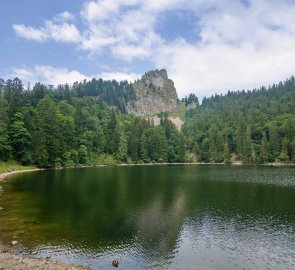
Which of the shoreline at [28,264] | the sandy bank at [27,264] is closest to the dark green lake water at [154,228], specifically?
the shoreline at [28,264]

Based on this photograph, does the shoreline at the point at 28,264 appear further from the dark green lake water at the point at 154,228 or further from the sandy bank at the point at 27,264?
the dark green lake water at the point at 154,228

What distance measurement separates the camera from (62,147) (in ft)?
477

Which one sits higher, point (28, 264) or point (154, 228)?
point (28, 264)

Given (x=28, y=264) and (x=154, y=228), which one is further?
(x=154, y=228)

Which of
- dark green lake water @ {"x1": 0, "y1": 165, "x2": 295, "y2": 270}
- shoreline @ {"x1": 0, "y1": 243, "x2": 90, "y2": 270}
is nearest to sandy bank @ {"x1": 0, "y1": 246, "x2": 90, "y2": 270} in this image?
shoreline @ {"x1": 0, "y1": 243, "x2": 90, "y2": 270}

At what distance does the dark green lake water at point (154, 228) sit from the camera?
1240 inches

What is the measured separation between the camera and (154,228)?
1658 inches

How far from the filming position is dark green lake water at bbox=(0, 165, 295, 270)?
1240 inches

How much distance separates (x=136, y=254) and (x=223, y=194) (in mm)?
40974

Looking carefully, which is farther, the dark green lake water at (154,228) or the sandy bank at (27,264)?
the dark green lake water at (154,228)

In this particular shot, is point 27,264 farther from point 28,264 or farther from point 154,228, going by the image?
point 154,228

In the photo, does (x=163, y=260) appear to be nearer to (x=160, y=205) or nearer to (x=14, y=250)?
(x=14, y=250)

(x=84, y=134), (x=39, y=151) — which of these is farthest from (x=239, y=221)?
(x=84, y=134)

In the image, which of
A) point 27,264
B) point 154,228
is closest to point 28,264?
point 27,264
